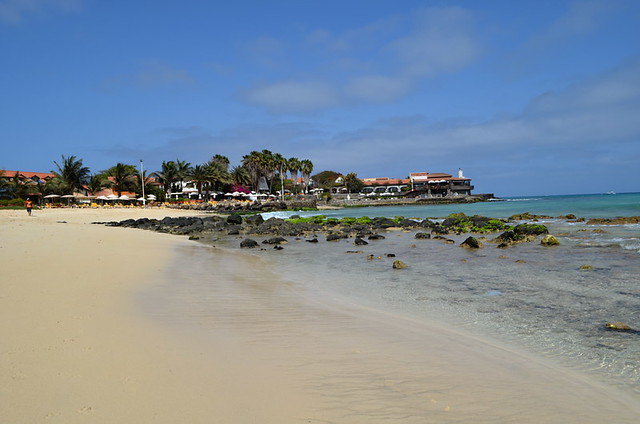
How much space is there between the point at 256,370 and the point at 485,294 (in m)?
6.68

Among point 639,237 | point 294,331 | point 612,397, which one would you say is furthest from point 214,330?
point 639,237

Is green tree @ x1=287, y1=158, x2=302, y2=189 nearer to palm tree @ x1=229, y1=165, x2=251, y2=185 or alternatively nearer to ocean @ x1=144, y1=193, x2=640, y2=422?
palm tree @ x1=229, y1=165, x2=251, y2=185


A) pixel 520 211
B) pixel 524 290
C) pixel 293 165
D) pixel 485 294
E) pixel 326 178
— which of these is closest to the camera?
pixel 485 294

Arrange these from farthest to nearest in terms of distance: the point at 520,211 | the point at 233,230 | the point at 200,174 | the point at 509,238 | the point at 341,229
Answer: the point at 200,174, the point at 520,211, the point at 341,229, the point at 233,230, the point at 509,238

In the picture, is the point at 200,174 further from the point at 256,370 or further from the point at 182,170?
the point at 256,370

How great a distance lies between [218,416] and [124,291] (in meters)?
5.22

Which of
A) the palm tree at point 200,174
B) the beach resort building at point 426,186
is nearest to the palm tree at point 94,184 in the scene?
the palm tree at point 200,174

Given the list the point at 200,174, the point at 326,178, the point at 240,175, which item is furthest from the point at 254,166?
the point at 326,178

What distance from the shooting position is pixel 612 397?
421 centimetres

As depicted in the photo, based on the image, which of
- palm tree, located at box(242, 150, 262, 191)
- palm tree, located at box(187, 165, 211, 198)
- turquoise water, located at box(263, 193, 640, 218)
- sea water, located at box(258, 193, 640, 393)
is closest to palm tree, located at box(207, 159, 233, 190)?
palm tree, located at box(187, 165, 211, 198)

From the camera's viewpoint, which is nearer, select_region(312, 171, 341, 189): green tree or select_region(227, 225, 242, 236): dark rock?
select_region(227, 225, 242, 236): dark rock

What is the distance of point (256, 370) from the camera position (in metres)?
4.24

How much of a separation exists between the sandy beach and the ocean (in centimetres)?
31

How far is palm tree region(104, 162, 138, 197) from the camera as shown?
75312 mm
